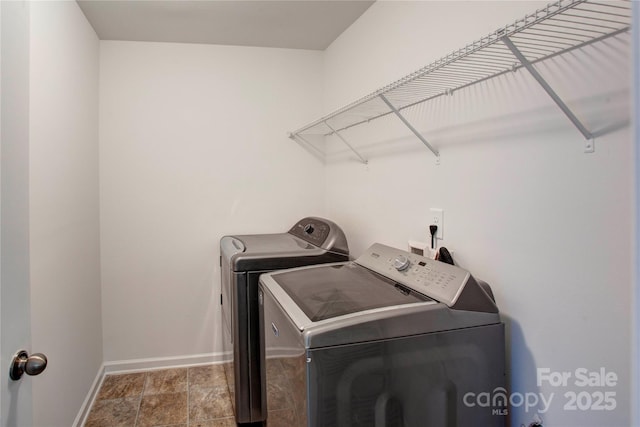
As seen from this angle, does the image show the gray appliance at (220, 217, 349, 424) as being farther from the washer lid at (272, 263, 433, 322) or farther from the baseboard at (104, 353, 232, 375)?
the baseboard at (104, 353, 232, 375)

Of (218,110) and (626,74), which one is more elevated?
(218,110)

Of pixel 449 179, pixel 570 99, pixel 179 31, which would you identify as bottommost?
pixel 449 179

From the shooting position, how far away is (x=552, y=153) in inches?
45.4

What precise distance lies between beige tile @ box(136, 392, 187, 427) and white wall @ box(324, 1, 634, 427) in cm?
164

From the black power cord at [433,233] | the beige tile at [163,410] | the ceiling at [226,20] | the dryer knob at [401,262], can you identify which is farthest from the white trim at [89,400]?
the ceiling at [226,20]

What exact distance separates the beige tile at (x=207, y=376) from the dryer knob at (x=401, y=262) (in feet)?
5.59

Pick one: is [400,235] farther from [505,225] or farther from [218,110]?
[218,110]

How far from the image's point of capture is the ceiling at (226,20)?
225cm

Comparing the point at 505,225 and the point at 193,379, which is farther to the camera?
the point at 193,379

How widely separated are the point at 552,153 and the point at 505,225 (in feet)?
0.93

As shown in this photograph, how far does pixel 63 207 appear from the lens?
1.97m

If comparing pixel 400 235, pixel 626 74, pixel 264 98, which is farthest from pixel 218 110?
pixel 626 74

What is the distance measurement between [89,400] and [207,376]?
0.72 m

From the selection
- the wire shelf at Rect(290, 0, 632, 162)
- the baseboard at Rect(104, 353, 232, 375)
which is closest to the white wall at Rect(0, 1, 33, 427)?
the wire shelf at Rect(290, 0, 632, 162)
